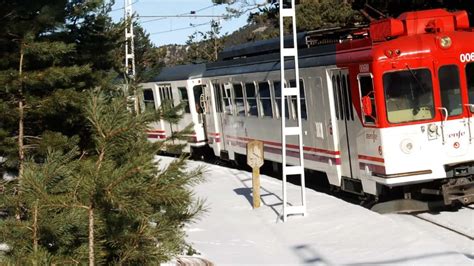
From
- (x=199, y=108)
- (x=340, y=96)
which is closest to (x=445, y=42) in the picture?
(x=340, y=96)

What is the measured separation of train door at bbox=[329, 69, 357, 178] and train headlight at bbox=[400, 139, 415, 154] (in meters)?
0.99

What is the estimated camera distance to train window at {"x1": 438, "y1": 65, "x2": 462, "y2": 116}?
10.1 m

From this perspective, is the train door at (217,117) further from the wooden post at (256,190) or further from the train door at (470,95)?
the train door at (470,95)

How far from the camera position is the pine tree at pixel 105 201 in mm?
3619

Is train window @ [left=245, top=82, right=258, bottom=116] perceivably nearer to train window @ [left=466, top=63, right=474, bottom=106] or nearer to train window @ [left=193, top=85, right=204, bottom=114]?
train window @ [left=193, top=85, right=204, bottom=114]

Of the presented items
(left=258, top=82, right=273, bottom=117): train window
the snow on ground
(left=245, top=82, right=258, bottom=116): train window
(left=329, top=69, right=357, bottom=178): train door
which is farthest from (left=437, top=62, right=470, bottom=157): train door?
(left=245, top=82, right=258, bottom=116): train window

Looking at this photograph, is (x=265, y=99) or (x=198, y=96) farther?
(x=198, y=96)

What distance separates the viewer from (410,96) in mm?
10023

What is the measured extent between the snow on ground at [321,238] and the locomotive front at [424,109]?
719 millimetres

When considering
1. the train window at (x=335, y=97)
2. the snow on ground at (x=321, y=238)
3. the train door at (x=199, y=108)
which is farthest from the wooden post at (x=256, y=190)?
the train door at (x=199, y=108)

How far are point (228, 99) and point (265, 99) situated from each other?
2825 millimetres

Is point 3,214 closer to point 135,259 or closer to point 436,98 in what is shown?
point 135,259

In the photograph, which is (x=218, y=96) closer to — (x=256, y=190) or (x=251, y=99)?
(x=251, y=99)

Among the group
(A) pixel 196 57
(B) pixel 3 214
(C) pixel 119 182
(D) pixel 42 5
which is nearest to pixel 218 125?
(D) pixel 42 5
